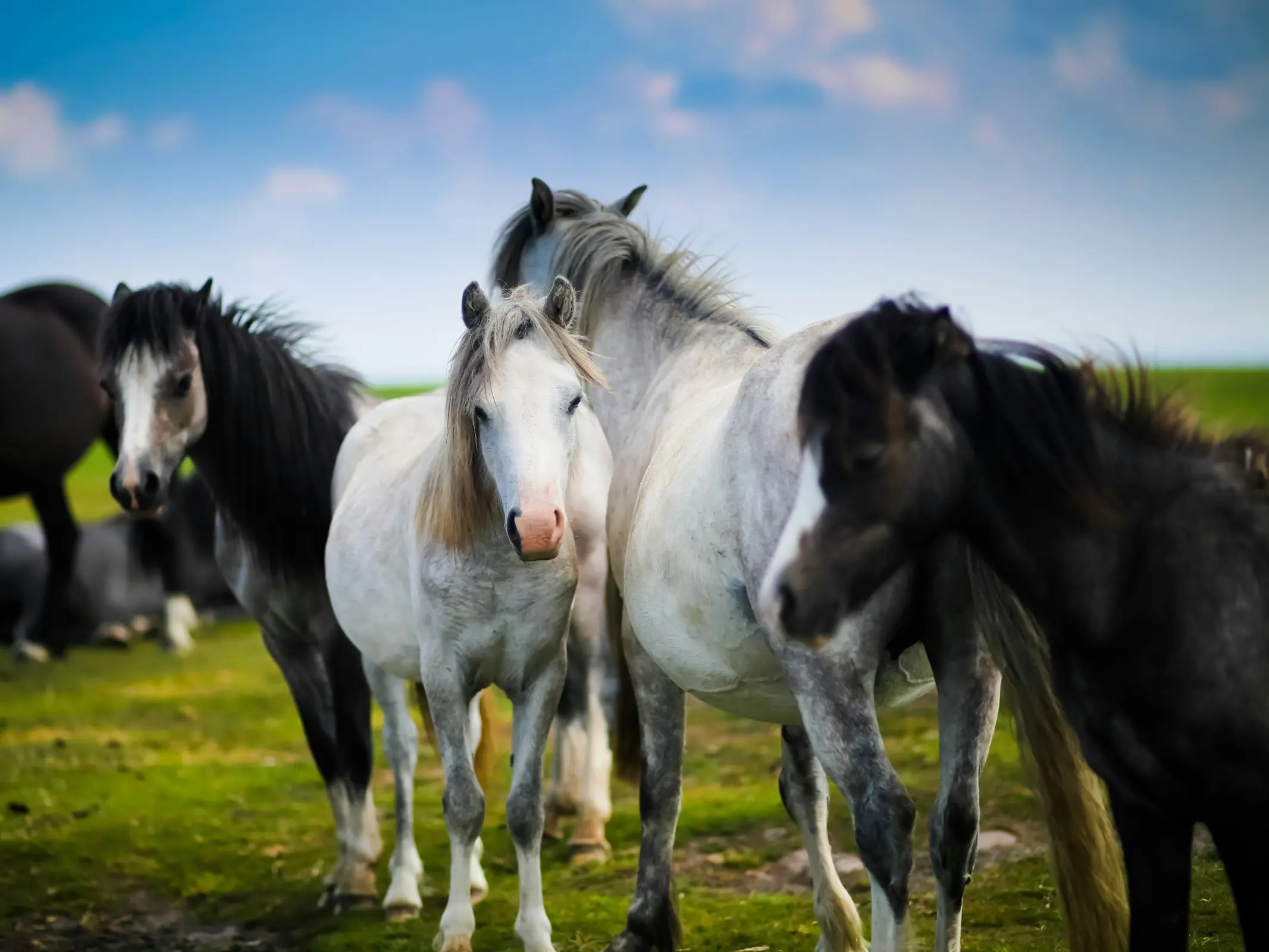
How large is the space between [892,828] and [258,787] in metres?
5.60

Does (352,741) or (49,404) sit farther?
(49,404)

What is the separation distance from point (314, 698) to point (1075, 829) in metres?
3.60

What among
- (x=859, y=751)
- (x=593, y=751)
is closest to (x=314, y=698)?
(x=593, y=751)

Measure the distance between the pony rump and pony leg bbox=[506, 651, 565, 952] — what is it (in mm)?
621

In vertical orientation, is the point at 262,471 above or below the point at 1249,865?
above

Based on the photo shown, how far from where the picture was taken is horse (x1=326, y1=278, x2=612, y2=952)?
382 centimetres

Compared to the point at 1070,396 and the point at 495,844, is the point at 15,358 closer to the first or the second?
the point at 495,844

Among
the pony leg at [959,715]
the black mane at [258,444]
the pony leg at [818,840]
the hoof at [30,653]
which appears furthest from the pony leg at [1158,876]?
the hoof at [30,653]

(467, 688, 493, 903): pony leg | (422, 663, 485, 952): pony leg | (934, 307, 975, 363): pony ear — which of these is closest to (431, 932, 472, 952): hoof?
(422, 663, 485, 952): pony leg

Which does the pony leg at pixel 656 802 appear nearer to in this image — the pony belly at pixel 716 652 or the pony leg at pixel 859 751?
the pony belly at pixel 716 652

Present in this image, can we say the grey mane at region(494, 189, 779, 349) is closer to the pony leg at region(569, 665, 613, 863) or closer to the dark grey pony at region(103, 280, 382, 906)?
the dark grey pony at region(103, 280, 382, 906)

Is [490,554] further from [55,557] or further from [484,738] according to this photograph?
[55,557]

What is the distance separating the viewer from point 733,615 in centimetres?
354

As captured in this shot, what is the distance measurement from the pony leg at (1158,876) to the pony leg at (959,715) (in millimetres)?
674
